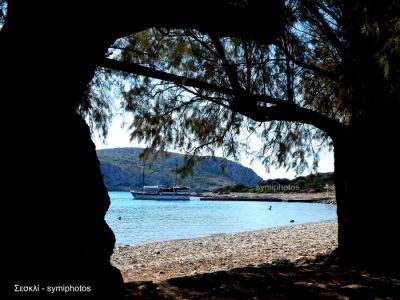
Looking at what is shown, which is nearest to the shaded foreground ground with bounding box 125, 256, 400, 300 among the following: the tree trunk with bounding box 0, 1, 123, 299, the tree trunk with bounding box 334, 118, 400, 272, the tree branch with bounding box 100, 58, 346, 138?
the tree trunk with bounding box 334, 118, 400, 272

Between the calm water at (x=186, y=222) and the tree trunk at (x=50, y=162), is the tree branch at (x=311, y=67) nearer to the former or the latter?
the tree trunk at (x=50, y=162)

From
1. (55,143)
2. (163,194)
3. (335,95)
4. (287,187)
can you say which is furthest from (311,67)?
(287,187)

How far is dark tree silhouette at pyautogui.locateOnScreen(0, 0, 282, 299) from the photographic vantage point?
250 centimetres

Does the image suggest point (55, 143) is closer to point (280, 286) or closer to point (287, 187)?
point (280, 286)

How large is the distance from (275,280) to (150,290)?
158 centimetres

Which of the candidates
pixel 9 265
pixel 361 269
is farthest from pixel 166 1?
pixel 361 269

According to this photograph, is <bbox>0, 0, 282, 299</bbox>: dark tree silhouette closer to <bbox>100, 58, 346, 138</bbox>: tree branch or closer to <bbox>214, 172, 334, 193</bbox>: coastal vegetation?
<bbox>100, 58, 346, 138</bbox>: tree branch

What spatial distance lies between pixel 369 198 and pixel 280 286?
212 cm

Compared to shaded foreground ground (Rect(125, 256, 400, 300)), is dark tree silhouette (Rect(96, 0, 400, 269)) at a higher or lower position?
higher

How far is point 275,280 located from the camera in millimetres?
4965

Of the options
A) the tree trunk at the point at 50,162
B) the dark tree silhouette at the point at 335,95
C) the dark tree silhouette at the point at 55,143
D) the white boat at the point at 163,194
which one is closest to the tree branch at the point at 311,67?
the dark tree silhouette at the point at 335,95

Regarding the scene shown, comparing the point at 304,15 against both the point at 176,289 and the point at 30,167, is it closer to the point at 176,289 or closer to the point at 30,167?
the point at 176,289

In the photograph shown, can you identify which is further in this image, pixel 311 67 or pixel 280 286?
pixel 311 67

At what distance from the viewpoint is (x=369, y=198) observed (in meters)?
5.77
